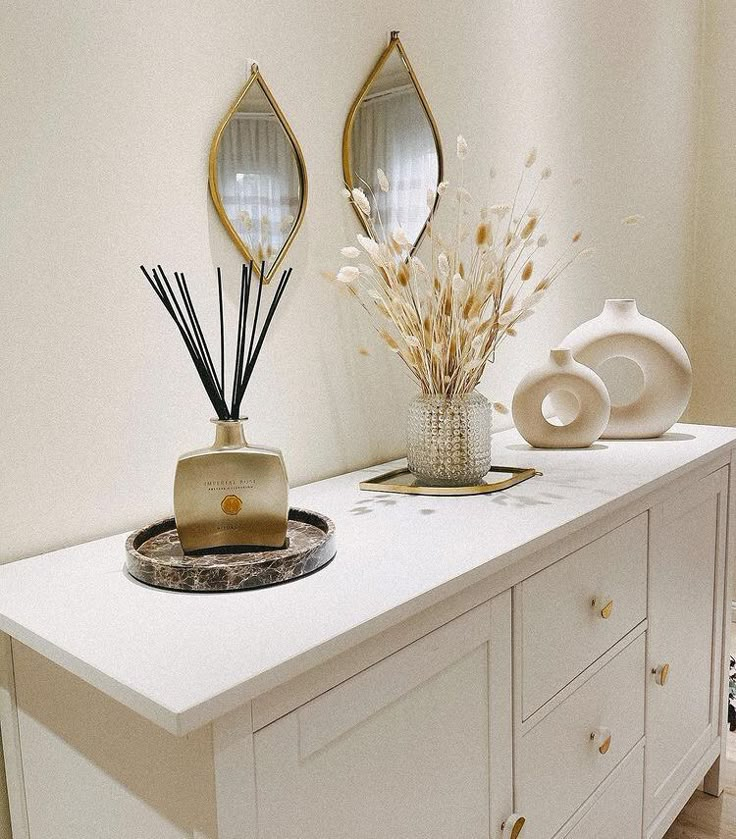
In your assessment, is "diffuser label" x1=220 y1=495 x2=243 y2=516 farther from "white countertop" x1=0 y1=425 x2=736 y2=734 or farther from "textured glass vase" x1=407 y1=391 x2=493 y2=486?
"textured glass vase" x1=407 y1=391 x2=493 y2=486

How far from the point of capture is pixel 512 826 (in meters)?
1.04

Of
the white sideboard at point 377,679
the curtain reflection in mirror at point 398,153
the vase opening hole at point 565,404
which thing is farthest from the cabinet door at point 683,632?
the curtain reflection in mirror at point 398,153

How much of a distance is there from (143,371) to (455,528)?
481mm

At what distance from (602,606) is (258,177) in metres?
0.84

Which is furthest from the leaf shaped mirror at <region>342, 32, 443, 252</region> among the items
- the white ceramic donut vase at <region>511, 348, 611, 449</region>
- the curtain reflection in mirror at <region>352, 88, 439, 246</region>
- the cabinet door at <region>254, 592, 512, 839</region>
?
the cabinet door at <region>254, 592, 512, 839</region>

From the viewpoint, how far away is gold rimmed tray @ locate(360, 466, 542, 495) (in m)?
1.29

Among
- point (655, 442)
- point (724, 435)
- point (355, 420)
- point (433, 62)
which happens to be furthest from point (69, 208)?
point (724, 435)

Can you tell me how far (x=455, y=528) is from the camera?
1.09 m

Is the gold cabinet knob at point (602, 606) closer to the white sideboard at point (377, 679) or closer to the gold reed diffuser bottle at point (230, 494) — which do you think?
the white sideboard at point (377, 679)

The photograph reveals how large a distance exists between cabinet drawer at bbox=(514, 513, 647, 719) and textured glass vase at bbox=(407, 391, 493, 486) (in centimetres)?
23

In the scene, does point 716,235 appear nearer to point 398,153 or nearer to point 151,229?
point 398,153

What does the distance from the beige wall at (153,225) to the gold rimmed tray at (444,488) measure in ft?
0.40

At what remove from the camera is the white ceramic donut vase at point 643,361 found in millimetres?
1722

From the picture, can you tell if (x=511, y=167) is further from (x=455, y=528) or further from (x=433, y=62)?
(x=455, y=528)
